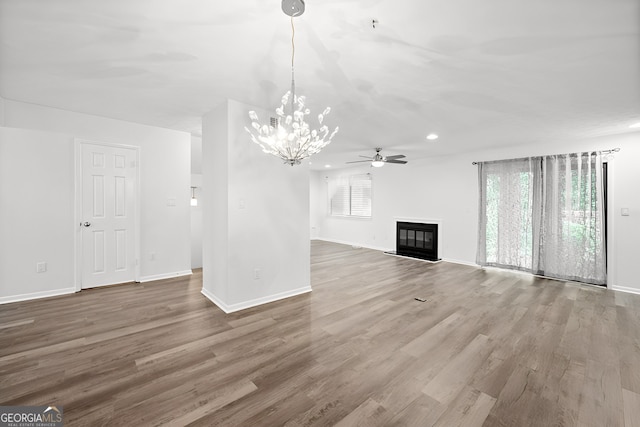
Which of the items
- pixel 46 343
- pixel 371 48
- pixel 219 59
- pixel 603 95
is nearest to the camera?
pixel 371 48

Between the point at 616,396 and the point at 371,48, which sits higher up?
the point at 371,48

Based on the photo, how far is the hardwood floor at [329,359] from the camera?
1780 millimetres

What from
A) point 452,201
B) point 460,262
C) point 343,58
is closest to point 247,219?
point 343,58

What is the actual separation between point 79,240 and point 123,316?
1736 mm

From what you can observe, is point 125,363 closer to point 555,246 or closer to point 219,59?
point 219,59

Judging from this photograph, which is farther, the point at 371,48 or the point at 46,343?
the point at 46,343

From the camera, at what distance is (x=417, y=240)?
23.0 feet

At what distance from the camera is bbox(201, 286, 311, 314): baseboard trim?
336cm

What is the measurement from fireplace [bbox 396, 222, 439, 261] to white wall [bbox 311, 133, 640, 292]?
0.74 feet

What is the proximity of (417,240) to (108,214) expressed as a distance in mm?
6749

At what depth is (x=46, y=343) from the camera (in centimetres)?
254

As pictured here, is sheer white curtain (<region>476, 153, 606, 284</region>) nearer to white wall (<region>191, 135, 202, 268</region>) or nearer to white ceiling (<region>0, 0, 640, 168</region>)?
white ceiling (<region>0, 0, 640, 168</region>)

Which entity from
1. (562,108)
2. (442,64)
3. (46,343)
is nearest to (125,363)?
(46,343)

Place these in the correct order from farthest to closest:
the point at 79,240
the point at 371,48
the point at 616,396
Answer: the point at 79,240 < the point at 371,48 < the point at 616,396
